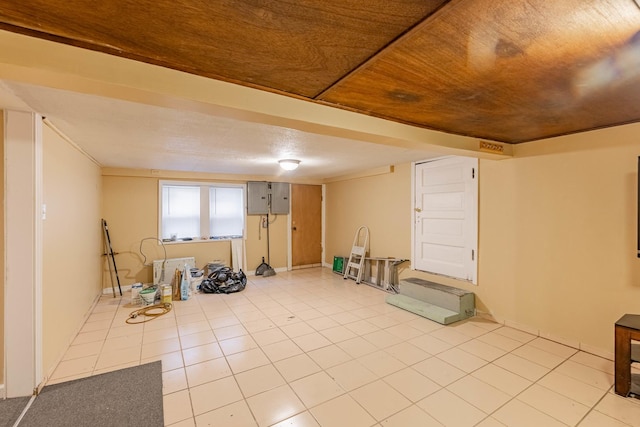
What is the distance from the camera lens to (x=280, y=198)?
21.4ft

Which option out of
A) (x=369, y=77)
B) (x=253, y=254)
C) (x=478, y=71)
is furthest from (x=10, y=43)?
(x=253, y=254)

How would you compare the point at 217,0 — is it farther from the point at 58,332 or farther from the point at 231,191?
the point at 231,191

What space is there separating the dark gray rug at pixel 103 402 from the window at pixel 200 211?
338 centimetres

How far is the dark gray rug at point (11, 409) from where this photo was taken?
190cm

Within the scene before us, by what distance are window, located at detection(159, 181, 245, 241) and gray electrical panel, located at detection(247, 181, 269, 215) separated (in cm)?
17

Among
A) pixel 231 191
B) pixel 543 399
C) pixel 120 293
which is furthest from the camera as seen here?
pixel 231 191

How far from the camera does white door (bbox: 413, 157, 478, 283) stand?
3.81 meters

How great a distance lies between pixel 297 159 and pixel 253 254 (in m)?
2.92

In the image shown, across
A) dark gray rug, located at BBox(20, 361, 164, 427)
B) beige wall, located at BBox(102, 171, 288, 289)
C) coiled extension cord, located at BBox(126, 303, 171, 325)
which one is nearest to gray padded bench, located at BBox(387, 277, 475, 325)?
dark gray rug, located at BBox(20, 361, 164, 427)

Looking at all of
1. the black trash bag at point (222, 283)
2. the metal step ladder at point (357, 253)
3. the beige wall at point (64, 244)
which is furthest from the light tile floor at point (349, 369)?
the metal step ladder at point (357, 253)

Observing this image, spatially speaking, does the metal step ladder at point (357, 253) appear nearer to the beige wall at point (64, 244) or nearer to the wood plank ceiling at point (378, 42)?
the wood plank ceiling at point (378, 42)

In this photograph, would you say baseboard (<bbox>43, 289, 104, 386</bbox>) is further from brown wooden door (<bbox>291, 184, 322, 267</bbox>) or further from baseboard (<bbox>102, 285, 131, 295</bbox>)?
brown wooden door (<bbox>291, 184, 322, 267</bbox>)

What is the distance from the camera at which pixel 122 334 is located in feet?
10.6

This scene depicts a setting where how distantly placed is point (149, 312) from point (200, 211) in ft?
7.59
